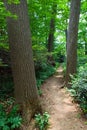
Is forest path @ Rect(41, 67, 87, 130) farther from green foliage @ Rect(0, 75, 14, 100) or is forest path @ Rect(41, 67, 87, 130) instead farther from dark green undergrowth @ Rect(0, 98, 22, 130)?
green foliage @ Rect(0, 75, 14, 100)

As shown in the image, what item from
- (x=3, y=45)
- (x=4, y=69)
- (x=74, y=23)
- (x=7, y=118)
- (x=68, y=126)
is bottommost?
(x=68, y=126)

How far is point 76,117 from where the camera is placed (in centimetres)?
539

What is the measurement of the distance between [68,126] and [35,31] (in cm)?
599

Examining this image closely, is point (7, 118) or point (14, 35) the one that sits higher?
point (14, 35)

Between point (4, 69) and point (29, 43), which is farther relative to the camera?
point (4, 69)

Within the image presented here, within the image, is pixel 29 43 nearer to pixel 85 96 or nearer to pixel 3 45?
pixel 3 45

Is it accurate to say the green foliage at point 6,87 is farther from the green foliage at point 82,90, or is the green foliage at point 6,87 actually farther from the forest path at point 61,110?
the green foliage at point 82,90

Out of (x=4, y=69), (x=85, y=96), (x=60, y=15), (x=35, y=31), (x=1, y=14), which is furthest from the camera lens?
(x=60, y=15)

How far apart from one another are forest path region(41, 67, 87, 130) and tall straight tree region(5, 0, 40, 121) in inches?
29.6

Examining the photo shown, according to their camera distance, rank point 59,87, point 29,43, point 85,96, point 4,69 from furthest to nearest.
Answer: point 59,87
point 4,69
point 85,96
point 29,43

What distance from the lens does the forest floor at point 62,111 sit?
16.4 feet

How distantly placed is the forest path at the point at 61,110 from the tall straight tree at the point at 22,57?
0.75 meters

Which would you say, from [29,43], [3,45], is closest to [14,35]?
[29,43]

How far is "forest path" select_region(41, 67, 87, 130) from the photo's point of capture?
501 cm
